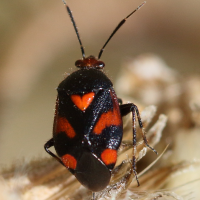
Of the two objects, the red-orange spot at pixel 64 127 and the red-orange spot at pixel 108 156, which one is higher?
the red-orange spot at pixel 64 127

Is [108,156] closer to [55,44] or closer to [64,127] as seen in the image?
[64,127]

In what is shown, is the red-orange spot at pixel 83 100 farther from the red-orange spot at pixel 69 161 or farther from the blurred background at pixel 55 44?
the blurred background at pixel 55 44

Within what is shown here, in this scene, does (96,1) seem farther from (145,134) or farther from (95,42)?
(145,134)

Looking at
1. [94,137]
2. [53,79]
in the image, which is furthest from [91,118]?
[53,79]

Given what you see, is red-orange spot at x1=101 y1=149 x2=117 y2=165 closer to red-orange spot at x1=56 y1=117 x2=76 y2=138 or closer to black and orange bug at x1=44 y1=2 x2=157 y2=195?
black and orange bug at x1=44 y1=2 x2=157 y2=195

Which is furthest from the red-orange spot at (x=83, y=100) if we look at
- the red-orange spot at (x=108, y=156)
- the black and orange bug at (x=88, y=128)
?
the red-orange spot at (x=108, y=156)

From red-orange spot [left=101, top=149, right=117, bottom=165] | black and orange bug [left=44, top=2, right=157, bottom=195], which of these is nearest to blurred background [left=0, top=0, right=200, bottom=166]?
black and orange bug [left=44, top=2, right=157, bottom=195]

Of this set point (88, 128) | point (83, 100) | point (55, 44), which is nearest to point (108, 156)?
point (88, 128)
